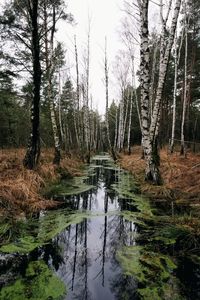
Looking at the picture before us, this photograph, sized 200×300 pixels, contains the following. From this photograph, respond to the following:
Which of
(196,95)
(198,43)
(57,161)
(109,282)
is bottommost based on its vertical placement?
(109,282)

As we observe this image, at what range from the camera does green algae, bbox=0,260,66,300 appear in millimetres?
3257

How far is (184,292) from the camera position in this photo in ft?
11.2

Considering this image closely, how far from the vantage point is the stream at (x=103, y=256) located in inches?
137

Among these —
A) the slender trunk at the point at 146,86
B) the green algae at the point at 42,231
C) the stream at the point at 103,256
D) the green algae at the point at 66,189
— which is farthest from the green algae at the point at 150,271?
the slender trunk at the point at 146,86

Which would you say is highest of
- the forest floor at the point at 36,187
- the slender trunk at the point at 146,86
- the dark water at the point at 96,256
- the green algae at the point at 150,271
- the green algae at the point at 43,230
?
the slender trunk at the point at 146,86

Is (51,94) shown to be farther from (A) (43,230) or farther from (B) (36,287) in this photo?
(B) (36,287)

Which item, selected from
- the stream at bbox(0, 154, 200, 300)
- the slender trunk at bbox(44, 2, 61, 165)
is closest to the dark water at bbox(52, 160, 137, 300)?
the stream at bbox(0, 154, 200, 300)

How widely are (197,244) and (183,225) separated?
0.76 m

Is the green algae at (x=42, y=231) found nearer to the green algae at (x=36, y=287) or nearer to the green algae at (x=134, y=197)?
the green algae at (x=36, y=287)

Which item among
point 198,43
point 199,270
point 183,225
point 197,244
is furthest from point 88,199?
point 198,43

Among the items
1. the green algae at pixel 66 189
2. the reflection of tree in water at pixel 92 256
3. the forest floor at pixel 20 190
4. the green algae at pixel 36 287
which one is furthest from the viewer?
the green algae at pixel 66 189

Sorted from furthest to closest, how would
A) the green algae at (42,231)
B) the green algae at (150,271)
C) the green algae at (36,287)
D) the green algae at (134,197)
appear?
the green algae at (134,197) → the green algae at (42,231) → the green algae at (150,271) → the green algae at (36,287)

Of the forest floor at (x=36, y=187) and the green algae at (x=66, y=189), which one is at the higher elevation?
the forest floor at (x=36, y=187)

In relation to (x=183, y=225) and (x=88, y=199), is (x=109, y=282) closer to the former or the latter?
(x=183, y=225)
